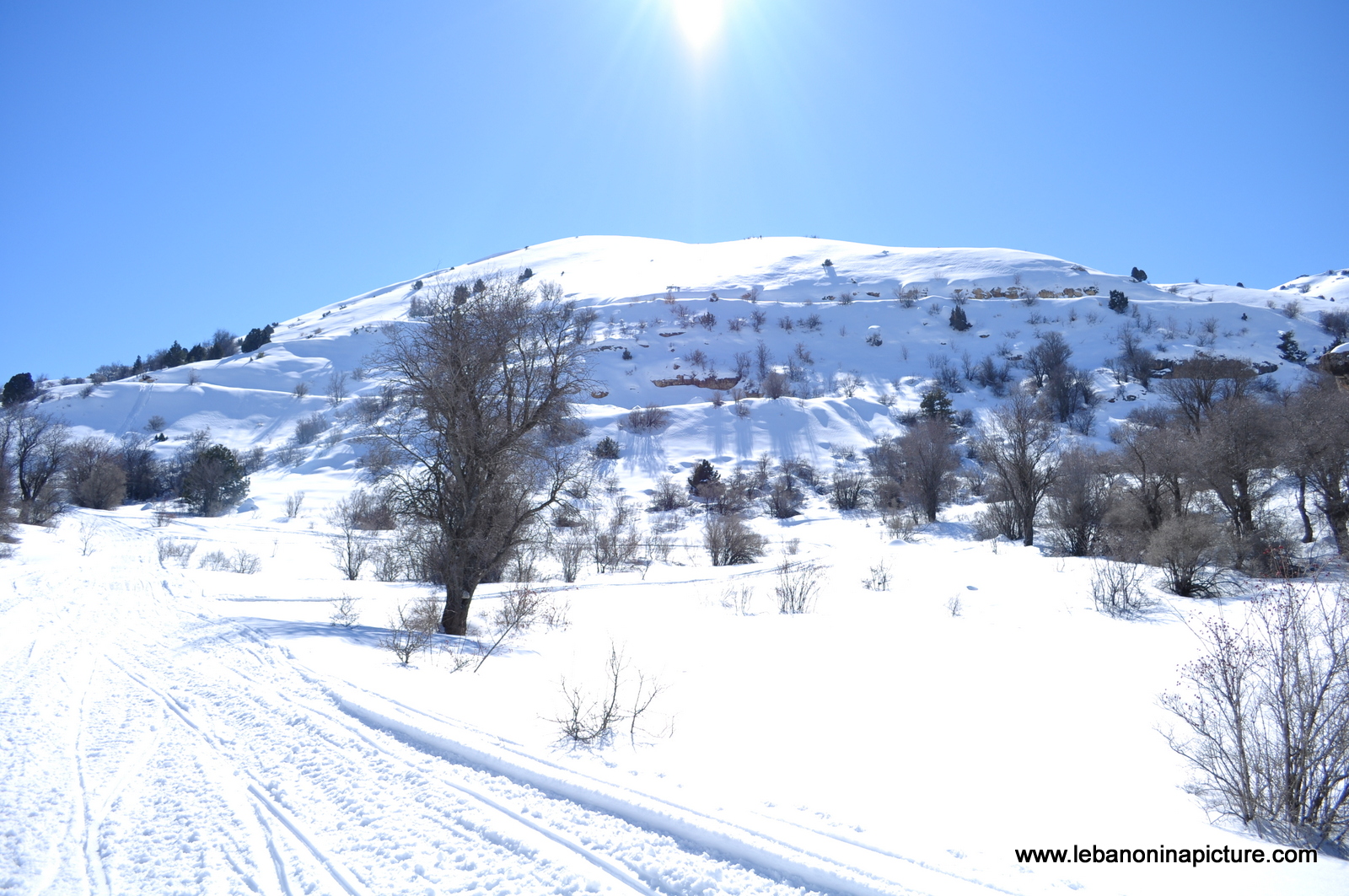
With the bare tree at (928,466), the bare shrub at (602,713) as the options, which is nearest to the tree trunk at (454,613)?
the bare shrub at (602,713)

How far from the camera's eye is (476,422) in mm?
11312

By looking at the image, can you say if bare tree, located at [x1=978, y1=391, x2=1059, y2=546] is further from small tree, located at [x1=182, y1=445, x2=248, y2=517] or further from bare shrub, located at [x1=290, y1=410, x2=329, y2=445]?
bare shrub, located at [x1=290, y1=410, x2=329, y2=445]

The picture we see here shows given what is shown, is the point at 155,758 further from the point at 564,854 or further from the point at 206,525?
the point at 206,525

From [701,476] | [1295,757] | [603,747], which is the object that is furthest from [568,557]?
[701,476]

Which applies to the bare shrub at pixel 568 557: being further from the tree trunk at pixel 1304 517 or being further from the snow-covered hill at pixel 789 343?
the tree trunk at pixel 1304 517

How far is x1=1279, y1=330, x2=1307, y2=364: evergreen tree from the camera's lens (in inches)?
2151

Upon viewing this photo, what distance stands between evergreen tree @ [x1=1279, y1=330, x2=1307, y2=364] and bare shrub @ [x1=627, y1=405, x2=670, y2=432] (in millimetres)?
57351

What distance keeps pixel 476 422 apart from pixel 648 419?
147 ft

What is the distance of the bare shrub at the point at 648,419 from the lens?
2177 inches

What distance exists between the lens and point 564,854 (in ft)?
11.4

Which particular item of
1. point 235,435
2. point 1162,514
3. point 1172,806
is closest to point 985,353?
point 1162,514

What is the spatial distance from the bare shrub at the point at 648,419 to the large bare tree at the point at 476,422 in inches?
1685

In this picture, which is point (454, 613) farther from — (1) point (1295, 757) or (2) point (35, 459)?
(2) point (35, 459)

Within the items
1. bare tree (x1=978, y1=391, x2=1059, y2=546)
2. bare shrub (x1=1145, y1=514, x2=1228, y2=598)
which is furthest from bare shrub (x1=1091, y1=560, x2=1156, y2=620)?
bare tree (x1=978, y1=391, x2=1059, y2=546)
